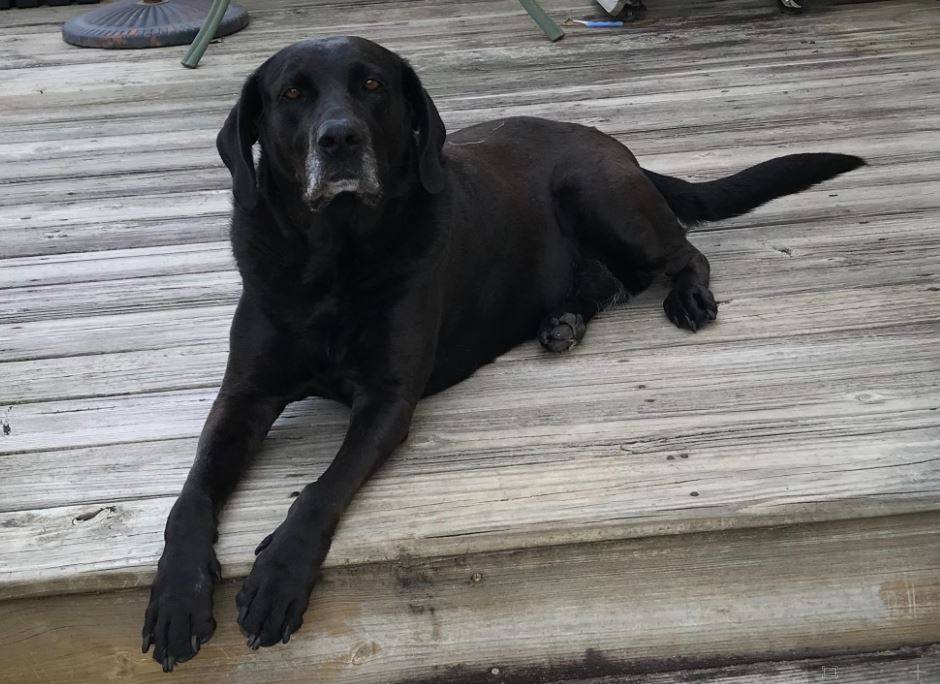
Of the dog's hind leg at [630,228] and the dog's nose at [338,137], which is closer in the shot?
the dog's nose at [338,137]

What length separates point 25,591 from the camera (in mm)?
2047

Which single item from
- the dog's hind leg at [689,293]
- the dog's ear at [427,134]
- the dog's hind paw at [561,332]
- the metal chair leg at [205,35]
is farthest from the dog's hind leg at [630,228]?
the metal chair leg at [205,35]

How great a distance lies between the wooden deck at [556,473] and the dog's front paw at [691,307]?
0.04 m

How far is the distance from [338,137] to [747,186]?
141 centimetres

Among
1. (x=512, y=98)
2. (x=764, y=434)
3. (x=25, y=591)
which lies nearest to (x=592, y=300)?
(x=764, y=434)

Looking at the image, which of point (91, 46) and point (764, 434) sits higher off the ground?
point (764, 434)

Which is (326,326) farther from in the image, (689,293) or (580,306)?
(689,293)

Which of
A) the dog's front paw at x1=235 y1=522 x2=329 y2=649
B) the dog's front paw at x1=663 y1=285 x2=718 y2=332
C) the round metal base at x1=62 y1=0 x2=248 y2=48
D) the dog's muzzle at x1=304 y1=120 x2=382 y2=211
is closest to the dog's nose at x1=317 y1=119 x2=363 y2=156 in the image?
the dog's muzzle at x1=304 y1=120 x2=382 y2=211

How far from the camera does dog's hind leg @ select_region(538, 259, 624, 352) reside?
2.78 m

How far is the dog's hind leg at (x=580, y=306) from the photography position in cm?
278

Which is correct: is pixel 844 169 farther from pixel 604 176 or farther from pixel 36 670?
pixel 36 670

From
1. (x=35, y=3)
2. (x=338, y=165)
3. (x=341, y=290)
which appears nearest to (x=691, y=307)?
(x=341, y=290)

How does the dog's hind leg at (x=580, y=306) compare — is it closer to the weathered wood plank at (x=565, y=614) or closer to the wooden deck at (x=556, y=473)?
the wooden deck at (x=556, y=473)

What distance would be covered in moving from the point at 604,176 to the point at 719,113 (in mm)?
1595
